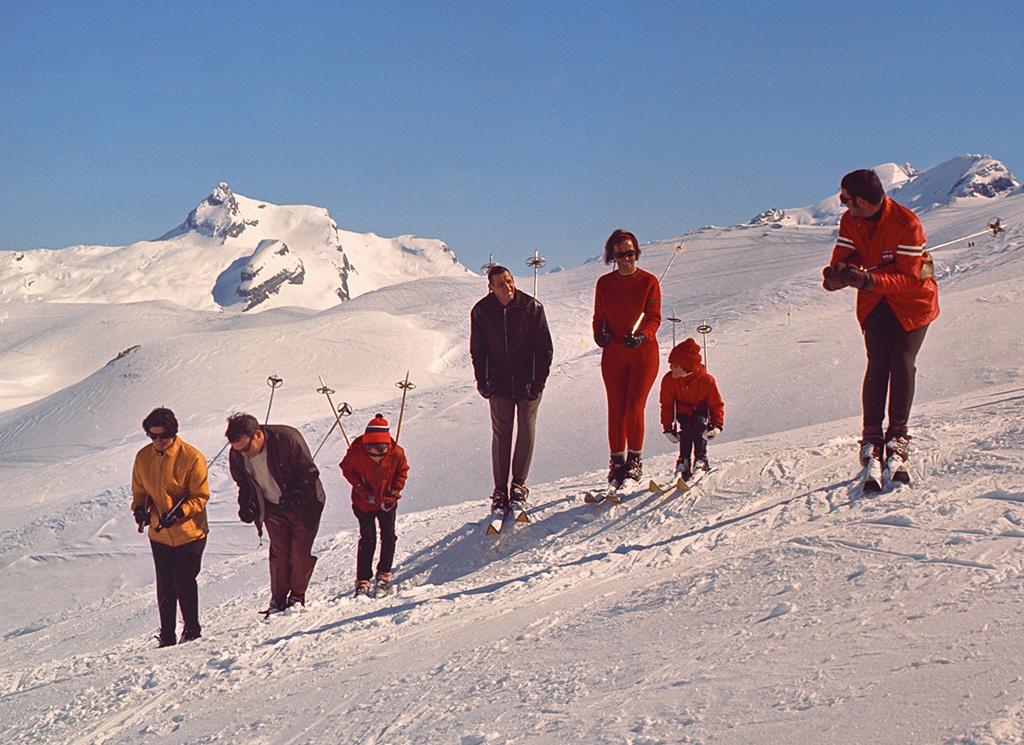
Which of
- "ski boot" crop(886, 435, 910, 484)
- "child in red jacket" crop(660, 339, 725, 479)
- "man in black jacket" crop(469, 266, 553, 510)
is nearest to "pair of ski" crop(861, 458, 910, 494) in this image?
"ski boot" crop(886, 435, 910, 484)

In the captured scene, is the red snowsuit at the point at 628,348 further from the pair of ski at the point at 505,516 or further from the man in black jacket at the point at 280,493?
the man in black jacket at the point at 280,493

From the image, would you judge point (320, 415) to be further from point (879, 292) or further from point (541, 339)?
point (879, 292)

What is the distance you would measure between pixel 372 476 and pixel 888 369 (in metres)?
3.57

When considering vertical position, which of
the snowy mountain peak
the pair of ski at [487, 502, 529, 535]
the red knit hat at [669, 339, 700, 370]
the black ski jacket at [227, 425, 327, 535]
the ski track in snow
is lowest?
the ski track in snow

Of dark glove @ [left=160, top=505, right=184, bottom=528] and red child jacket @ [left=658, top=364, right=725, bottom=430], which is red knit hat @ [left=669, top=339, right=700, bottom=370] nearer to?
red child jacket @ [left=658, top=364, right=725, bottom=430]

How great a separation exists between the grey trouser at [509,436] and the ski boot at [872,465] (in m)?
2.43

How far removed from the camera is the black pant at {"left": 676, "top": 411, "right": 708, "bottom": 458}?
730 cm

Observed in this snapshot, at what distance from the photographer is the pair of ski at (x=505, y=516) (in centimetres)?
720

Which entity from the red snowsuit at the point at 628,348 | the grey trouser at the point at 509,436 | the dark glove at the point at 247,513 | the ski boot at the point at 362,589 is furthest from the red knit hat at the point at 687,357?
the dark glove at the point at 247,513

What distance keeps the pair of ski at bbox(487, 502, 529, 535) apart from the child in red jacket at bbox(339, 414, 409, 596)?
775 mm

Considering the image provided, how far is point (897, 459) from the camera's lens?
579 centimetres

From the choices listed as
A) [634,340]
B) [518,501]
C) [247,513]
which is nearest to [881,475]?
[634,340]

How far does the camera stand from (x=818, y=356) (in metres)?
16.0

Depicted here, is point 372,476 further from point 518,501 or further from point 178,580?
point 178,580
